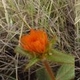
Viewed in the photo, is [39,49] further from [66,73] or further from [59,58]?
[66,73]

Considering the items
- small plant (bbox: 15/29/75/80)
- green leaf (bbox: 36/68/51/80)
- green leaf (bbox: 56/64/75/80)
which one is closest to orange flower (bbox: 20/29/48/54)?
small plant (bbox: 15/29/75/80)

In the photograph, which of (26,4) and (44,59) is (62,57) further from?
(26,4)

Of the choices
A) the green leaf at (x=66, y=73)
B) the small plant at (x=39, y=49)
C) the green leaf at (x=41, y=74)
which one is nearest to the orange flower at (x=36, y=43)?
the small plant at (x=39, y=49)

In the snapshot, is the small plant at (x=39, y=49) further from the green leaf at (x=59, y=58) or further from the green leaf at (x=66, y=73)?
the green leaf at (x=66, y=73)

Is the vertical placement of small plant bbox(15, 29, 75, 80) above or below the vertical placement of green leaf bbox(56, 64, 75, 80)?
above

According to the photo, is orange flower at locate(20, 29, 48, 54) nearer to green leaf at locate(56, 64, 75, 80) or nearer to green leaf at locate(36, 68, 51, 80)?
green leaf at locate(56, 64, 75, 80)

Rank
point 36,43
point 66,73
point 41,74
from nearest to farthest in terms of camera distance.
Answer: point 36,43
point 66,73
point 41,74

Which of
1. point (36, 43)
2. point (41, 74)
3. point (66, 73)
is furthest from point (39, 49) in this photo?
point (41, 74)

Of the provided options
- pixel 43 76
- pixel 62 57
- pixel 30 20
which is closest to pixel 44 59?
pixel 62 57
